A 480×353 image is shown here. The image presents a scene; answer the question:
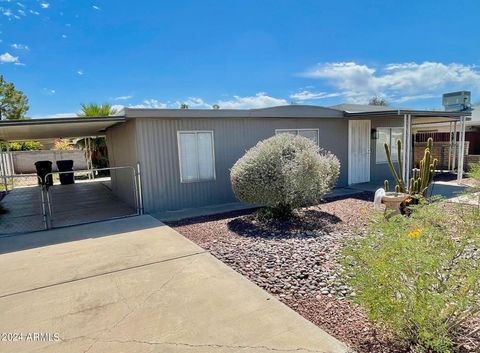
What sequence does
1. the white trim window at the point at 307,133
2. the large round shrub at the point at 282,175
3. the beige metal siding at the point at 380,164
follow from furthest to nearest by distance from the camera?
the beige metal siding at the point at 380,164, the white trim window at the point at 307,133, the large round shrub at the point at 282,175

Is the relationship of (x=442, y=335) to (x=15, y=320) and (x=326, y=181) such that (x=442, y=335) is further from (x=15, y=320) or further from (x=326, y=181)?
(x=326, y=181)

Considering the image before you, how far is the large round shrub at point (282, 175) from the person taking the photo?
6.59 metres

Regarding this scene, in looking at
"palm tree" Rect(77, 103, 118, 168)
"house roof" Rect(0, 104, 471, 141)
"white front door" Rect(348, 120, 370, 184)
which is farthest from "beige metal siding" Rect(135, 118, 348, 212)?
"palm tree" Rect(77, 103, 118, 168)

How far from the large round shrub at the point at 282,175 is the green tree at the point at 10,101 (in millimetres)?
Answer: 27458

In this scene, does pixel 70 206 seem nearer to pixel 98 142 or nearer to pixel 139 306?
pixel 139 306

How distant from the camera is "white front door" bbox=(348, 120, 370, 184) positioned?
11523 millimetres

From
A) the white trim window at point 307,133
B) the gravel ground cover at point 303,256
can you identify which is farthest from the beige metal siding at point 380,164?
the gravel ground cover at point 303,256

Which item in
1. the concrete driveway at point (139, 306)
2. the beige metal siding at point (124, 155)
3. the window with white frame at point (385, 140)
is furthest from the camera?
the window with white frame at point (385, 140)

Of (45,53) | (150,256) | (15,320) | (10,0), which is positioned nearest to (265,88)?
(45,53)

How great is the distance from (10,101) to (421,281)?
106 feet

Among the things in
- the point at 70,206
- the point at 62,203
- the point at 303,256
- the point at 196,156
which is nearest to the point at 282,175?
the point at 303,256

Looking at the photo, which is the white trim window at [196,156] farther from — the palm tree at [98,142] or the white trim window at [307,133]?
the palm tree at [98,142]

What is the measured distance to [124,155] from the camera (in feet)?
31.6

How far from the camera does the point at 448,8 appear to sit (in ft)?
34.3
